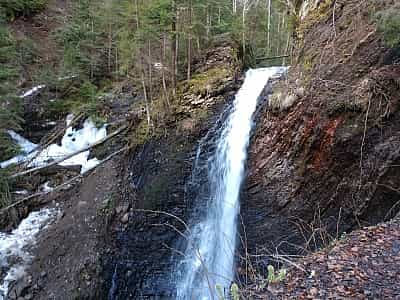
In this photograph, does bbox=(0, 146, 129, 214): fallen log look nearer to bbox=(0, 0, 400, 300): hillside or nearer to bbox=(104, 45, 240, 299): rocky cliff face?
bbox=(0, 0, 400, 300): hillside

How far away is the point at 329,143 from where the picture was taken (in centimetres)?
655

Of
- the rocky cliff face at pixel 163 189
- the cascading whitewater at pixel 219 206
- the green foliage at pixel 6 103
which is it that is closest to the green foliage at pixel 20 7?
the green foliage at pixel 6 103

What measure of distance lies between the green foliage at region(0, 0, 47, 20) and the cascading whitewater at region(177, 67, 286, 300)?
38.9 feet

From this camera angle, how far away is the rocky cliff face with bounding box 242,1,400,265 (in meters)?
6.03

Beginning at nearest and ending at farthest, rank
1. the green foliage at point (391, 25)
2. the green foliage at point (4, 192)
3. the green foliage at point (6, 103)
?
→ the green foliage at point (391, 25)
the green foliage at point (6, 103)
the green foliage at point (4, 192)

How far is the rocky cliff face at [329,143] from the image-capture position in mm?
6027

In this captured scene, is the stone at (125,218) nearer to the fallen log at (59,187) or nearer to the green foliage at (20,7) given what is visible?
the fallen log at (59,187)

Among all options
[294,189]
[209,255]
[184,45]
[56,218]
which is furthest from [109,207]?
[184,45]

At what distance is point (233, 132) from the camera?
9008 millimetres

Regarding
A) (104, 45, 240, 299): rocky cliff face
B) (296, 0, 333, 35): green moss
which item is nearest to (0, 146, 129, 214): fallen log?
(104, 45, 240, 299): rocky cliff face

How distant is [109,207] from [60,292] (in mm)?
→ 2204

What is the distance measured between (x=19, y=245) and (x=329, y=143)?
297 inches

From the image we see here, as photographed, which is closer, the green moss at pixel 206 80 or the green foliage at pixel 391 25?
the green foliage at pixel 391 25

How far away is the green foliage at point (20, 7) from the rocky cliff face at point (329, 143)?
524 inches
